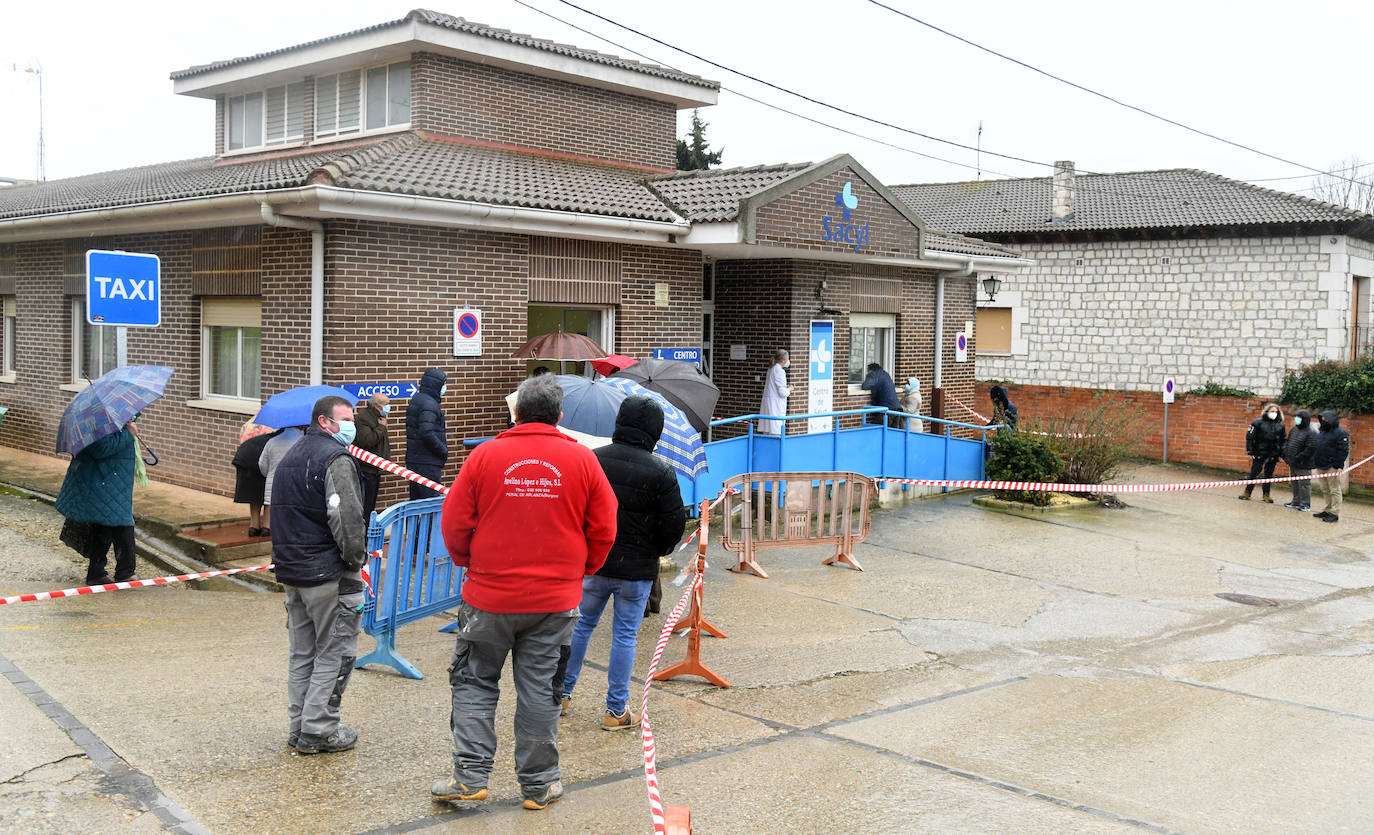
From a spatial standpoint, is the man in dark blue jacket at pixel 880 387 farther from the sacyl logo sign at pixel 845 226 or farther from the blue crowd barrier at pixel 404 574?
the blue crowd barrier at pixel 404 574

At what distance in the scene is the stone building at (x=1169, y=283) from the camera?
2328 centimetres

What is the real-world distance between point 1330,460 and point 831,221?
841 cm

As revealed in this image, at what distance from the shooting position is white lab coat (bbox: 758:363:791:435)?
52.2ft

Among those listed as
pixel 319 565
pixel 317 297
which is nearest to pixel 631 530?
pixel 319 565

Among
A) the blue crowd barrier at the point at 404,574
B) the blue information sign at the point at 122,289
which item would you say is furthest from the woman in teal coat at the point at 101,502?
the blue crowd barrier at the point at 404,574

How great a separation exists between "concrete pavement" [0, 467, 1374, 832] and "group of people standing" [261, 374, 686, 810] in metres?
0.26

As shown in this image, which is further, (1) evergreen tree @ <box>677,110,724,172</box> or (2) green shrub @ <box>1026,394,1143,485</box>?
(1) evergreen tree @ <box>677,110,724,172</box>

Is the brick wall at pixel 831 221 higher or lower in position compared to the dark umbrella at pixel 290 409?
higher

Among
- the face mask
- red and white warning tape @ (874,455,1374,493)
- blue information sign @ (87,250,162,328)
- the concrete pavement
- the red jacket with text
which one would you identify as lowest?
the concrete pavement

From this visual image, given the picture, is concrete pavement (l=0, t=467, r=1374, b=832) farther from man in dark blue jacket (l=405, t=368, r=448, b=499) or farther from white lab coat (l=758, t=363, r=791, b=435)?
white lab coat (l=758, t=363, r=791, b=435)

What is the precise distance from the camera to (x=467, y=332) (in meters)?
12.6

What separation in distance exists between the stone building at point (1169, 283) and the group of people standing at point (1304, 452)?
5530 millimetres

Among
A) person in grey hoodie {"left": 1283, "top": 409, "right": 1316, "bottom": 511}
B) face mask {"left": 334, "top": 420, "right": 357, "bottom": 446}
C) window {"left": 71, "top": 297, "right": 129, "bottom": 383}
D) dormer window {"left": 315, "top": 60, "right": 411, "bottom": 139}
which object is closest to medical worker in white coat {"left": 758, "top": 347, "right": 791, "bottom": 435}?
dormer window {"left": 315, "top": 60, "right": 411, "bottom": 139}

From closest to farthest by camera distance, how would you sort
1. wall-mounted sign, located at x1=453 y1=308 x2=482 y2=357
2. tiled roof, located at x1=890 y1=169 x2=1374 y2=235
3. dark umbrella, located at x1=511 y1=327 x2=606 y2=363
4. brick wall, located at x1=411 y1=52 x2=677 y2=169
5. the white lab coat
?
dark umbrella, located at x1=511 y1=327 x2=606 y2=363
wall-mounted sign, located at x1=453 y1=308 x2=482 y2=357
brick wall, located at x1=411 y1=52 x2=677 y2=169
the white lab coat
tiled roof, located at x1=890 y1=169 x2=1374 y2=235
